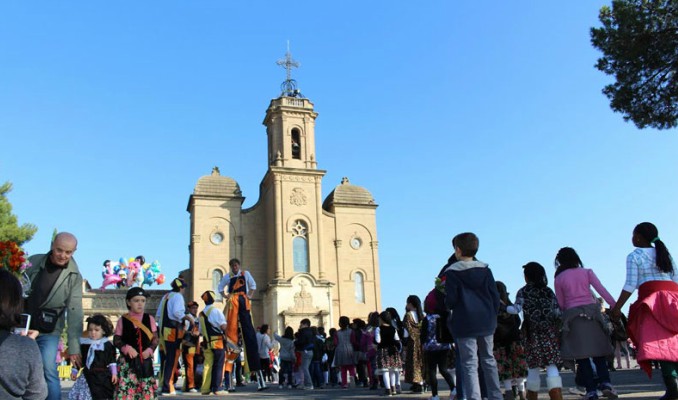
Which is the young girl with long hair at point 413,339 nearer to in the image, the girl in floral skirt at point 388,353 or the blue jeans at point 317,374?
the girl in floral skirt at point 388,353

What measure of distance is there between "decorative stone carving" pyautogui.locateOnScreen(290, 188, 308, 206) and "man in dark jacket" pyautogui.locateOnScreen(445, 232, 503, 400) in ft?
107

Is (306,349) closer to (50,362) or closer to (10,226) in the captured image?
(50,362)

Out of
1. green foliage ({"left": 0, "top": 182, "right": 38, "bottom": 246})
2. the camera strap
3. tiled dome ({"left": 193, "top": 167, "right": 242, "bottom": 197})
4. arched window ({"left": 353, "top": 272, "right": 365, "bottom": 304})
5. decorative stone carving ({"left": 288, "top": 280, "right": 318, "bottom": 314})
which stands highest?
tiled dome ({"left": 193, "top": 167, "right": 242, "bottom": 197})

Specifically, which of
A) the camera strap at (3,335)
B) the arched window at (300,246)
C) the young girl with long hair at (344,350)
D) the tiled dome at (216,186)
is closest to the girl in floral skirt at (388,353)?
the young girl with long hair at (344,350)

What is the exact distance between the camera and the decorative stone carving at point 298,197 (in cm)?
3841

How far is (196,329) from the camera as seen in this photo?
12305 millimetres

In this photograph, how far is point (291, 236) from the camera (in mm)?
37531

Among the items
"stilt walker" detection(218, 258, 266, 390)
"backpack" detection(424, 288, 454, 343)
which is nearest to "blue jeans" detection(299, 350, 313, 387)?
"stilt walker" detection(218, 258, 266, 390)

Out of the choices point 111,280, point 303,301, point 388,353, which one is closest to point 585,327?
point 388,353

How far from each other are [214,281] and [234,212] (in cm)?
457

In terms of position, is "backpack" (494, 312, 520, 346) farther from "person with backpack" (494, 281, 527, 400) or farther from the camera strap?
the camera strap

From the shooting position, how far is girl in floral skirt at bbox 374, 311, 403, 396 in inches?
423

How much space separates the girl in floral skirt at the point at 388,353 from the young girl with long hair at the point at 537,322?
3601 mm

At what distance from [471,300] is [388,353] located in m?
5.29
